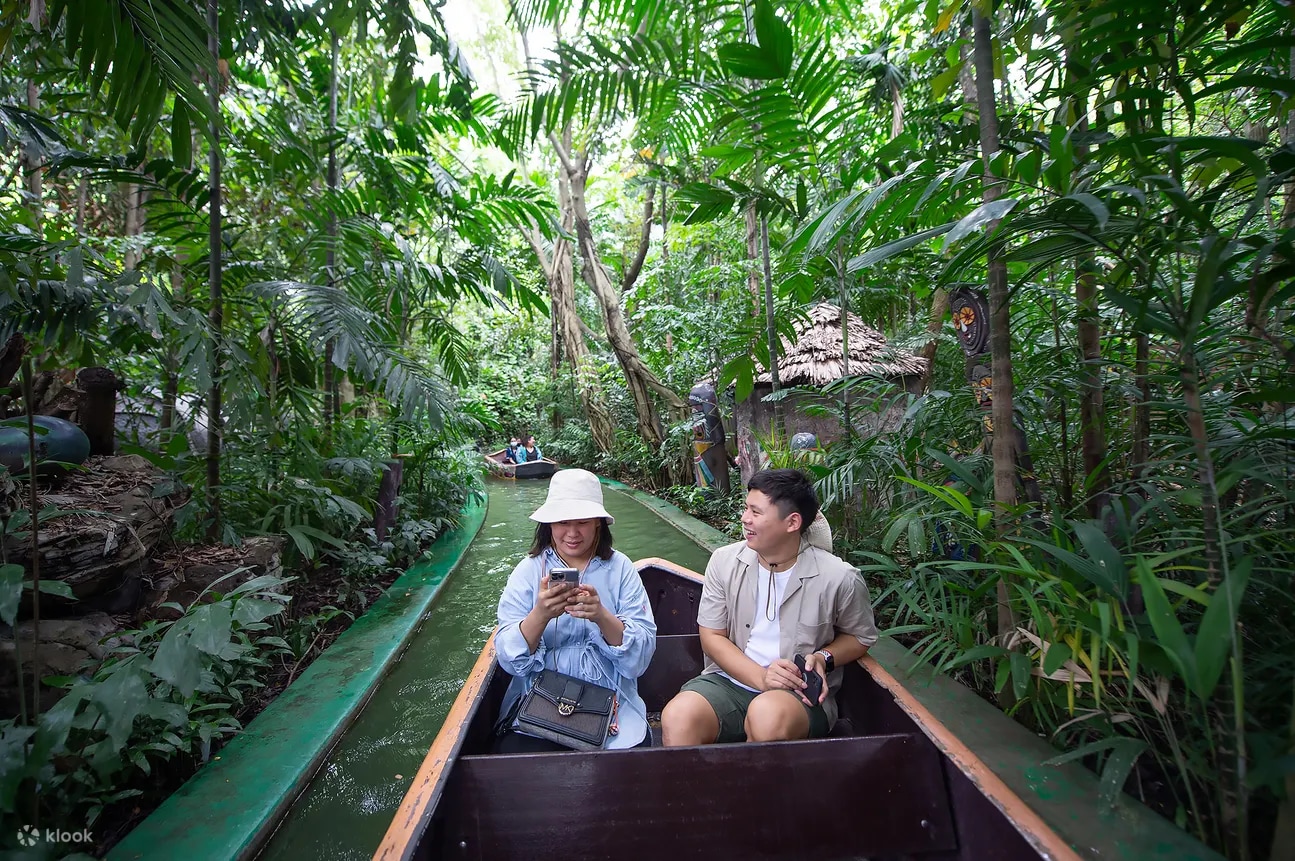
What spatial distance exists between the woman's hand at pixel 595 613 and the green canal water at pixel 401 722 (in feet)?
3.09

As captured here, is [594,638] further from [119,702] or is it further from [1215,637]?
[1215,637]

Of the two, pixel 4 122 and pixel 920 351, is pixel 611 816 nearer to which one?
pixel 4 122

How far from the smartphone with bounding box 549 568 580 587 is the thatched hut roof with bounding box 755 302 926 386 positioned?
353 cm

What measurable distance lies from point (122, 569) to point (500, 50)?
46.4 ft

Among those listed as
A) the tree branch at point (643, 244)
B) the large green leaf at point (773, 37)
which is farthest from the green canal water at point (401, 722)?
the tree branch at point (643, 244)

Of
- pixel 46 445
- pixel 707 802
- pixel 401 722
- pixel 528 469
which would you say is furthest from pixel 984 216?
pixel 528 469

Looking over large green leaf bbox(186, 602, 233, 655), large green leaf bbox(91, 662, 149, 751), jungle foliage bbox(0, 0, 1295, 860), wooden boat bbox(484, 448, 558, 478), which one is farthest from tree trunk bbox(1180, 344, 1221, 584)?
A: wooden boat bbox(484, 448, 558, 478)

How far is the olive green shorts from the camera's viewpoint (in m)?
1.83

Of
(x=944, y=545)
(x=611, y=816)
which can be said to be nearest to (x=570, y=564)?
(x=611, y=816)

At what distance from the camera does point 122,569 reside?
8.04ft

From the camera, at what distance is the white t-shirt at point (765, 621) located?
6.49ft

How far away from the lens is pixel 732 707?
191 cm

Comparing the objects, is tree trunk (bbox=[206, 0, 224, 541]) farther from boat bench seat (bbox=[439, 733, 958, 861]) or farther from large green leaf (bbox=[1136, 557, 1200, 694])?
large green leaf (bbox=[1136, 557, 1200, 694])

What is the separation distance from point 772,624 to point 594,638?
1.82ft
